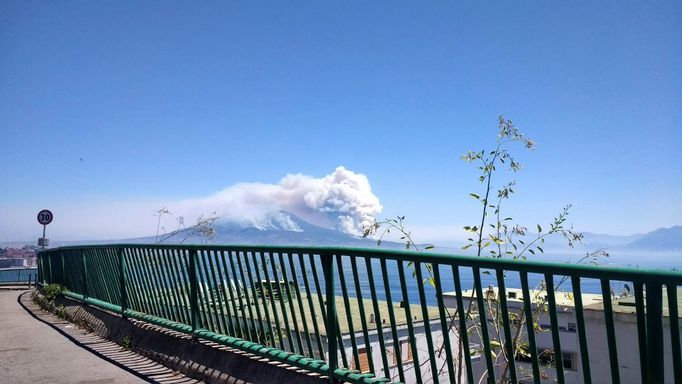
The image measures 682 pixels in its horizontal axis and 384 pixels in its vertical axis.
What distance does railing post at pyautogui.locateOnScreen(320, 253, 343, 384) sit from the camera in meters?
4.12

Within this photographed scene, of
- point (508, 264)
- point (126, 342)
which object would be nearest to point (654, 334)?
point (508, 264)

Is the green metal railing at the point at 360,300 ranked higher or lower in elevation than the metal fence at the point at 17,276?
higher

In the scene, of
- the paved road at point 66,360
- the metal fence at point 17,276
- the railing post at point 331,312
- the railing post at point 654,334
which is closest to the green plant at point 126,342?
the paved road at point 66,360

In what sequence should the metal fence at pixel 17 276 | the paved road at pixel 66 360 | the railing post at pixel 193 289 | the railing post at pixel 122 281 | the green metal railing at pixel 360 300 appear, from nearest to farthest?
the green metal railing at pixel 360 300 → the paved road at pixel 66 360 → the railing post at pixel 193 289 → the railing post at pixel 122 281 → the metal fence at pixel 17 276

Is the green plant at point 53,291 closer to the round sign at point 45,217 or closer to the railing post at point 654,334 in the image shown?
the railing post at point 654,334

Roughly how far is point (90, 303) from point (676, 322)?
915cm

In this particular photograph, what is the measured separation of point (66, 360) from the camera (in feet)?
20.5

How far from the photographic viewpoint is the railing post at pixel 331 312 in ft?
13.5

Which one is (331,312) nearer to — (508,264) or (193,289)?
(508,264)

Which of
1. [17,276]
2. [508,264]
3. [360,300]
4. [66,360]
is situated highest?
[508,264]

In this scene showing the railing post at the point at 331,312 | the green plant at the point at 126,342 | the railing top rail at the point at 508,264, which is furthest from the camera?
the green plant at the point at 126,342

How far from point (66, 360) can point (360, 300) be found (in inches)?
167

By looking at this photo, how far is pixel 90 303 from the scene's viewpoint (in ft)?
30.3

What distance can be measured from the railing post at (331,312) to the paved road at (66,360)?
6.28 feet
